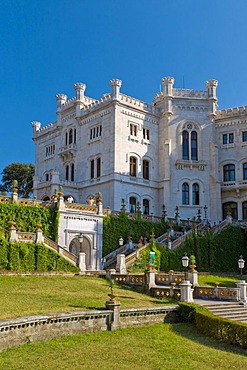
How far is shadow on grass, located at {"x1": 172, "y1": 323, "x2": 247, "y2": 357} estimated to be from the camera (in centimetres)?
1440

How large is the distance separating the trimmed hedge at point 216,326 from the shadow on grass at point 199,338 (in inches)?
7.7

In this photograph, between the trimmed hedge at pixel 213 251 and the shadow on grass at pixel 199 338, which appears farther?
the trimmed hedge at pixel 213 251

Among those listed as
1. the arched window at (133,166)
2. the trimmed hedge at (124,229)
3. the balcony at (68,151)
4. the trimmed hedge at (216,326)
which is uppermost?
the balcony at (68,151)

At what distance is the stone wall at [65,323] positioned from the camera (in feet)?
40.6

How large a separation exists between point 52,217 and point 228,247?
15.9 metres

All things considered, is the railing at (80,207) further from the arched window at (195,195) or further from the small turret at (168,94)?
the small turret at (168,94)

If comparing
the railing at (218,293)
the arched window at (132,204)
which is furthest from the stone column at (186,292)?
the arched window at (132,204)

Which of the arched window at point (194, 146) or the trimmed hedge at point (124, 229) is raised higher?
the arched window at point (194, 146)

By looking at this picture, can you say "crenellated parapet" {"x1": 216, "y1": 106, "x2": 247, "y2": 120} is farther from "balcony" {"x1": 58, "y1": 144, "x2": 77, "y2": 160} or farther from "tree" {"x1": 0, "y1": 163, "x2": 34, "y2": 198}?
"tree" {"x1": 0, "y1": 163, "x2": 34, "y2": 198}

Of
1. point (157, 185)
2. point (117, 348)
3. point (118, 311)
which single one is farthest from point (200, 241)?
point (117, 348)

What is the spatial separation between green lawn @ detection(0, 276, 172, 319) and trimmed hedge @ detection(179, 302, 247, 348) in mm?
1900

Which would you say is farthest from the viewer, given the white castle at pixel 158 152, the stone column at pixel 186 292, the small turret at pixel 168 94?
the small turret at pixel 168 94

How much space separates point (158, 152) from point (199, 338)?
1294 inches

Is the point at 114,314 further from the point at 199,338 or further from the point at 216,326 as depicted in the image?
the point at 216,326
